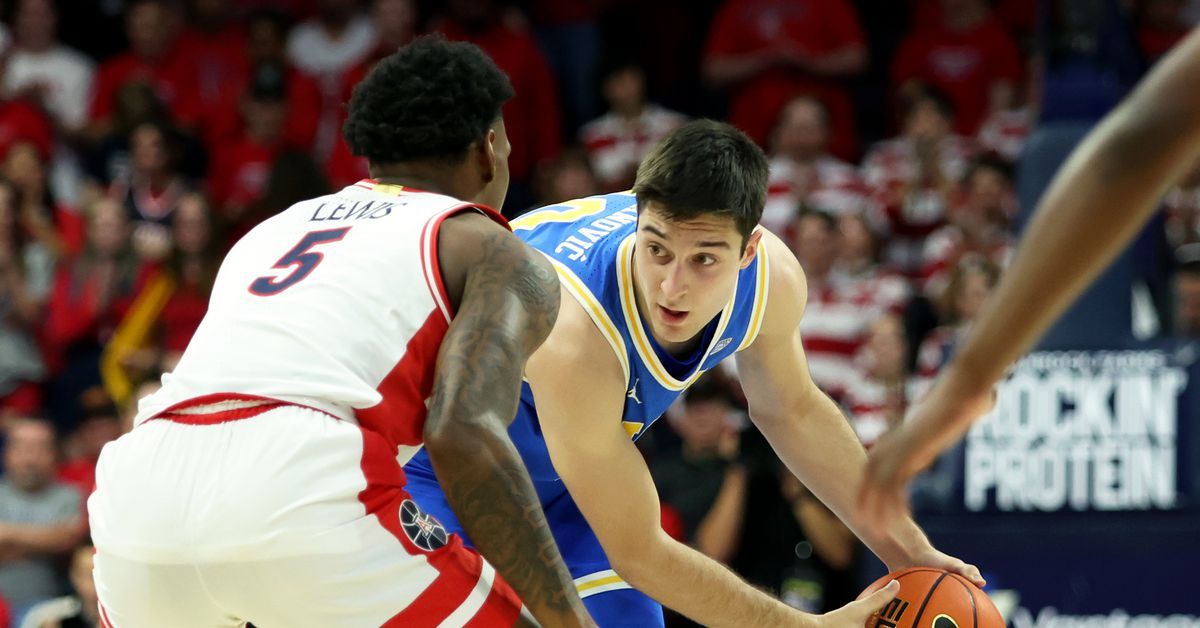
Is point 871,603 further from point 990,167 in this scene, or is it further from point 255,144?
point 255,144

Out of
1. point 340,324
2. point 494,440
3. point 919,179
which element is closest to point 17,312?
point 919,179

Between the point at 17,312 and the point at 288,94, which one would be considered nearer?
the point at 17,312

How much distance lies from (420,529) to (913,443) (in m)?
1.42

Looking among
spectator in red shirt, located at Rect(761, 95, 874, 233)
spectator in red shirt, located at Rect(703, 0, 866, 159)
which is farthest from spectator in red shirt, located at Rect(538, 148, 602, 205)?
spectator in red shirt, located at Rect(703, 0, 866, 159)

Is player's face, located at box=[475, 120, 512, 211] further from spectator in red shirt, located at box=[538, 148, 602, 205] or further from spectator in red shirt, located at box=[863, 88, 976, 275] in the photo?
spectator in red shirt, located at box=[863, 88, 976, 275]

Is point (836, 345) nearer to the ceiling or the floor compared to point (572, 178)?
nearer to the floor

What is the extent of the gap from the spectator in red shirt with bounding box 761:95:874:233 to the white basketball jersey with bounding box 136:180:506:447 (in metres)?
6.27

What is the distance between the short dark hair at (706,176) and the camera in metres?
4.05

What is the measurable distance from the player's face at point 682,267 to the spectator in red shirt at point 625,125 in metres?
5.92

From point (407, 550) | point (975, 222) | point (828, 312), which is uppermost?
point (407, 550)

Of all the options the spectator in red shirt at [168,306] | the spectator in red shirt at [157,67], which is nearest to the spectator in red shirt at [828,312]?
the spectator in red shirt at [168,306]

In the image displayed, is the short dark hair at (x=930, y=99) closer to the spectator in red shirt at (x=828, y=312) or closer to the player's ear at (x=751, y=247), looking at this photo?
the spectator in red shirt at (x=828, y=312)

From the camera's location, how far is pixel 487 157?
11.9 ft

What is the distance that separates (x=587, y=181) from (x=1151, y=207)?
25.5 feet
